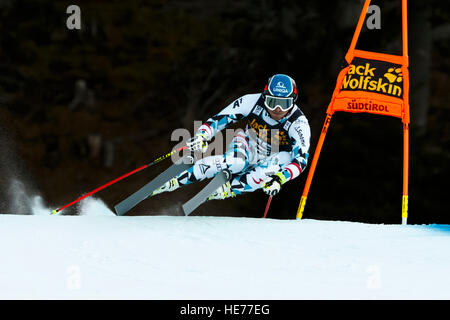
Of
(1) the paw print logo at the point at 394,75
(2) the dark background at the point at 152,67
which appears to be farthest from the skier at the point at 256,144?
(2) the dark background at the point at 152,67

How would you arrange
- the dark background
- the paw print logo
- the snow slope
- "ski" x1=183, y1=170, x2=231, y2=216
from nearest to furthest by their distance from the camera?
the snow slope
"ski" x1=183, y1=170, x2=231, y2=216
the paw print logo
the dark background

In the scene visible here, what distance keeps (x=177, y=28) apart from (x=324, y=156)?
736 cm

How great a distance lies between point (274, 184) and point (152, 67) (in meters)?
10.6

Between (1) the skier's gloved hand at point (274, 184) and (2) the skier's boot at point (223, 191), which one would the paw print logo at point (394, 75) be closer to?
(1) the skier's gloved hand at point (274, 184)

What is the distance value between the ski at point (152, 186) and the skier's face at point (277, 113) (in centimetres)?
81

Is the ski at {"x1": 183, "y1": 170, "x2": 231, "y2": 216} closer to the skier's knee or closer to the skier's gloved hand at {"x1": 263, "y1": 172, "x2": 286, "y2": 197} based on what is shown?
the skier's knee

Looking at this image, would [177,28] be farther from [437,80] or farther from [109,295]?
[109,295]

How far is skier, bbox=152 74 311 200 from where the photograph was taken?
5.57 meters

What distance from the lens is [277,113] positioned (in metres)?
5.59

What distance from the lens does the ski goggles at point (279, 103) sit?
18.1ft

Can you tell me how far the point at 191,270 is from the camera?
412 centimetres

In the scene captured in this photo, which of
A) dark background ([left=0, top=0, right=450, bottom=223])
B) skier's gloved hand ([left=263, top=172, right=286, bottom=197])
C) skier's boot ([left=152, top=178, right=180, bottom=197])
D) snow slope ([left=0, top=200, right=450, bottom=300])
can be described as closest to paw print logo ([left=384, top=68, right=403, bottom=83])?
snow slope ([left=0, top=200, right=450, bottom=300])

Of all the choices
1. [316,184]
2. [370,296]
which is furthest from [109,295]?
[316,184]

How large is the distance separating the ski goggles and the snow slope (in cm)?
98
